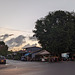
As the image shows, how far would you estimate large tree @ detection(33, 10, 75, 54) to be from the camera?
47062 millimetres

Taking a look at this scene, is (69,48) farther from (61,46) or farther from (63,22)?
(63,22)

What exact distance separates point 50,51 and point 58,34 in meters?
6.31

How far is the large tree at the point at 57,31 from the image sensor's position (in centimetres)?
4706

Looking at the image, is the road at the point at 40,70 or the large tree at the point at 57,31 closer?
the road at the point at 40,70

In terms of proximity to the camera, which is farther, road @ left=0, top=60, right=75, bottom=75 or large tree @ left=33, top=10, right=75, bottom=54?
large tree @ left=33, top=10, right=75, bottom=54

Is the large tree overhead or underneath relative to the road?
overhead

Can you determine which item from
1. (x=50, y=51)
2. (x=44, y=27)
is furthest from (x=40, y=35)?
(x=50, y=51)

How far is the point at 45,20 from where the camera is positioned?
53.1 m

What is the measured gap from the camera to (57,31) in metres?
46.4

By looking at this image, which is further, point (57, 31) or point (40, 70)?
point (57, 31)

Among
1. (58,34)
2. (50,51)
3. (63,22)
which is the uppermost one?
(63,22)

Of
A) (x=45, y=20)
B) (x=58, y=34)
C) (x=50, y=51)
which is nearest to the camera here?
(x=58, y=34)

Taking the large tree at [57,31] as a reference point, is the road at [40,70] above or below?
below

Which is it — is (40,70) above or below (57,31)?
below
